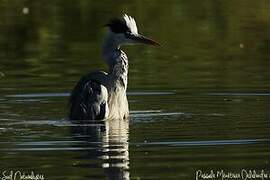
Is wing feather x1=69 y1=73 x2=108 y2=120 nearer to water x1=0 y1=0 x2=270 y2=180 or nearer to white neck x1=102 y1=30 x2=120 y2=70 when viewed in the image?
water x1=0 y1=0 x2=270 y2=180

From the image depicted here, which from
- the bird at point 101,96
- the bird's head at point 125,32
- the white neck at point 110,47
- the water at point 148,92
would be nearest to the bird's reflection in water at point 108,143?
the water at point 148,92

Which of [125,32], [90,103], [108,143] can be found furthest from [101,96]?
[108,143]

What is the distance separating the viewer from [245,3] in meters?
32.5

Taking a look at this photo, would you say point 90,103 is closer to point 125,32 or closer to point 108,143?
point 125,32

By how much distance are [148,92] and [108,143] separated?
14.3 ft

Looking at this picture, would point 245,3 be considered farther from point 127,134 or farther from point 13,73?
point 127,134

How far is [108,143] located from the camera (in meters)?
13.7

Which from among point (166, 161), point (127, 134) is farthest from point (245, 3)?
point (166, 161)

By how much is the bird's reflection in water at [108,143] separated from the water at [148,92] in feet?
0.04

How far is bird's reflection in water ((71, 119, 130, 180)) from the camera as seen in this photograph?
39.5 ft

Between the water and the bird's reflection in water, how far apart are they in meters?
0.01

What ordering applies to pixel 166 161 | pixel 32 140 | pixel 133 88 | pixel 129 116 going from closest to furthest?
pixel 166 161
pixel 32 140
pixel 129 116
pixel 133 88

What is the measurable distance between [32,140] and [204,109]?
10.6 ft

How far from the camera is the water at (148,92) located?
12484mm
